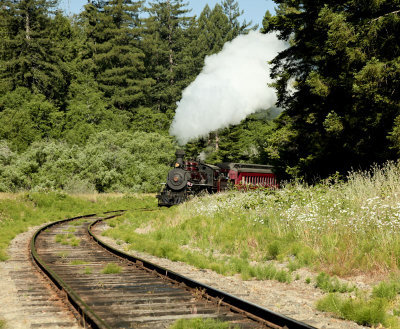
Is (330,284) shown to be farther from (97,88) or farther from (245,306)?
(97,88)

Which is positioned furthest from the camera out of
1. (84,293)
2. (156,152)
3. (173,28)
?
(173,28)

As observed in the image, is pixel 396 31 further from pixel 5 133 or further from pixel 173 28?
pixel 173 28

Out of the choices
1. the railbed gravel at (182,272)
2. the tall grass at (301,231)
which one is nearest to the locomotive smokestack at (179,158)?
the tall grass at (301,231)

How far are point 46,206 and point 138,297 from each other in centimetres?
2038

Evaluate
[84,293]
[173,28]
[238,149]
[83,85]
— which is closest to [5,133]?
[83,85]

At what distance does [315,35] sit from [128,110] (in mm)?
46418

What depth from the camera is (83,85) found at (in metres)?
60.1

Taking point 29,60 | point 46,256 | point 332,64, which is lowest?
point 46,256

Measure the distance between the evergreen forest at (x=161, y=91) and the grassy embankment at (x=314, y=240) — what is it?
5.20 metres

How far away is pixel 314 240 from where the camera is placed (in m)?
9.85

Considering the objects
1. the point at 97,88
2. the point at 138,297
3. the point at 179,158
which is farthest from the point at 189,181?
the point at 97,88

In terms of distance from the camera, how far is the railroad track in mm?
5762

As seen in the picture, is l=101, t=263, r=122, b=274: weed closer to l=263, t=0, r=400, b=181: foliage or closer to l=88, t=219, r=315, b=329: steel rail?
l=88, t=219, r=315, b=329: steel rail

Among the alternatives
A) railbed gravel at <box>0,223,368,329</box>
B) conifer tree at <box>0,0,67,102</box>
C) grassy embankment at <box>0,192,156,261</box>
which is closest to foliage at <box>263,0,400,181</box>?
railbed gravel at <box>0,223,368,329</box>
